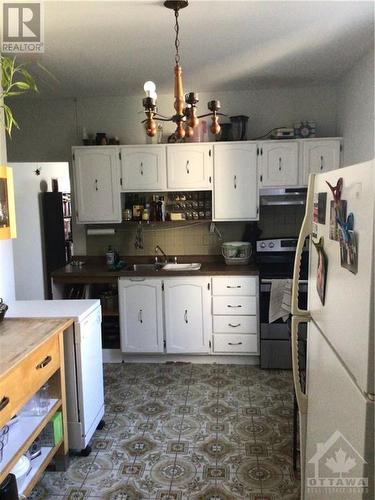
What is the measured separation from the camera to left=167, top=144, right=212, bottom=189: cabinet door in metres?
4.04

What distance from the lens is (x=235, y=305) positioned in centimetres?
391

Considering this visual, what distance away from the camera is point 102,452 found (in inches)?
105

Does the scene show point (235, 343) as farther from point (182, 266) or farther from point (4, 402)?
point (4, 402)

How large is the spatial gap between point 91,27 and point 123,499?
2.74 meters

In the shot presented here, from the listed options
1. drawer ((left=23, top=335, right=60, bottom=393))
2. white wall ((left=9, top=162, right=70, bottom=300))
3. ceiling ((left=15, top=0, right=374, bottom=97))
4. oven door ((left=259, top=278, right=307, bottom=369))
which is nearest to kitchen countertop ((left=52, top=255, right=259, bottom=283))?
oven door ((left=259, top=278, right=307, bottom=369))

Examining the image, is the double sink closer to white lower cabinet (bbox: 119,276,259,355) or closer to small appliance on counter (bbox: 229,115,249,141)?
white lower cabinet (bbox: 119,276,259,355)

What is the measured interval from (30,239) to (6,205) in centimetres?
310

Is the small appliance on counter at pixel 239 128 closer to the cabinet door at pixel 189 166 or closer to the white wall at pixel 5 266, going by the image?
the cabinet door at pixel 189 166

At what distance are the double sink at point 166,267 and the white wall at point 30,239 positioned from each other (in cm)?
183

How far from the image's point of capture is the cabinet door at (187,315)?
3934 millimetres

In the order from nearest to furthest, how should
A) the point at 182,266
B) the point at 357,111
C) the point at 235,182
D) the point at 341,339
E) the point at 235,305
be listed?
1. the point at 341,339
2. the point at 357,111
3. the point at 235,305
4. the point at 235,182
5. the point at 182,266

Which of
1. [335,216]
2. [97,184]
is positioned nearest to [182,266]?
[97,184]

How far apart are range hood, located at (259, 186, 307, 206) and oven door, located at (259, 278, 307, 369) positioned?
78cm

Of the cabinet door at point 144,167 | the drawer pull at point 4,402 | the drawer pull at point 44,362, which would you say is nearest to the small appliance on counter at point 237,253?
the cabinet door at point 144,167
